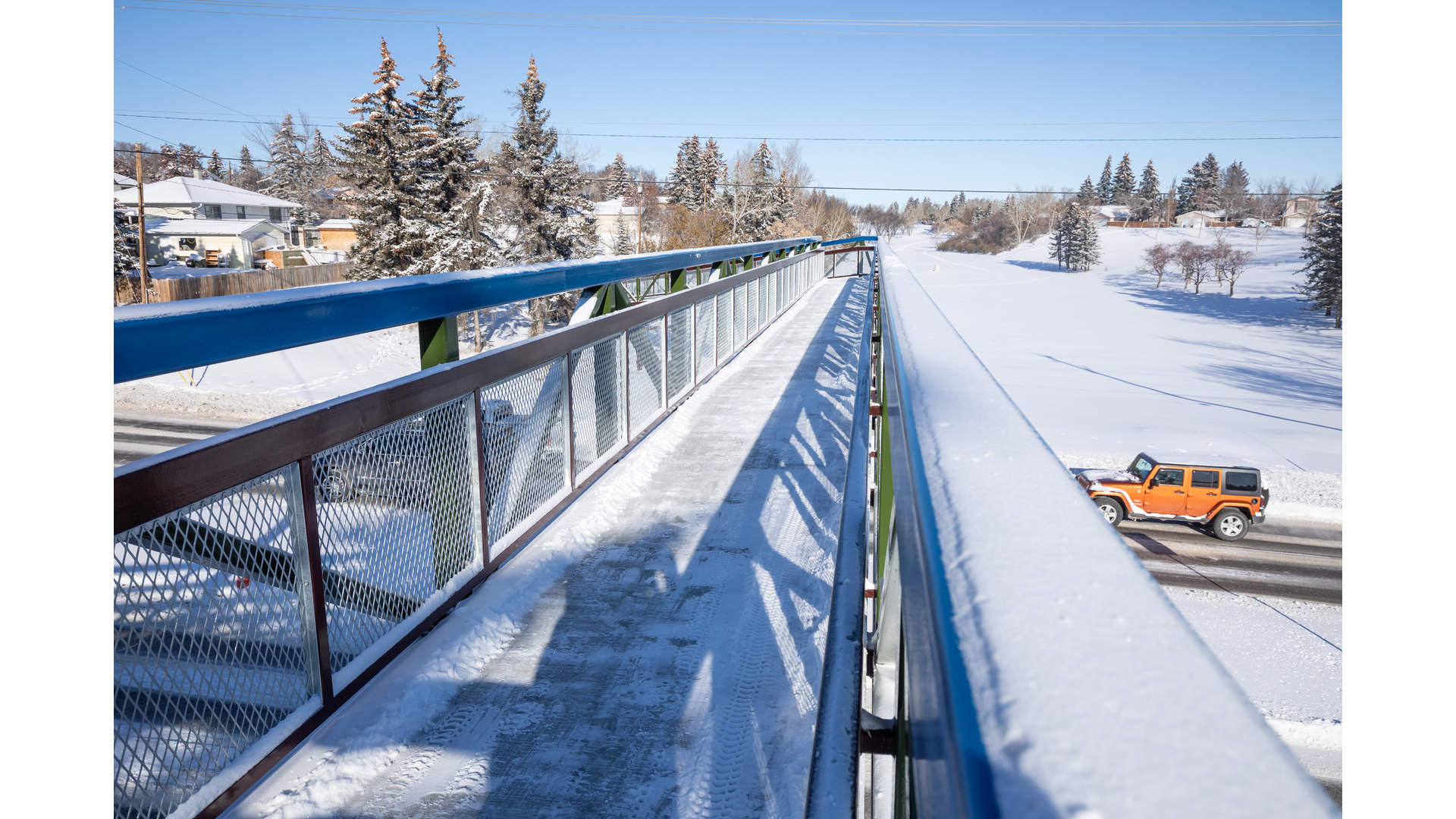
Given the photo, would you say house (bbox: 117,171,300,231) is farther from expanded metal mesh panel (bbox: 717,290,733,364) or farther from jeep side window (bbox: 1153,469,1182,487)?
jeep side window (bbox: 1153,469,1182,487)

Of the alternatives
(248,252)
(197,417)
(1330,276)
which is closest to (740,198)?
(248,252)

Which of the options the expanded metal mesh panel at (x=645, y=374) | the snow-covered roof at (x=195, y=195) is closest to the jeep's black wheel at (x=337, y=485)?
the expanded metal mesh panel at (x=645, y=374)

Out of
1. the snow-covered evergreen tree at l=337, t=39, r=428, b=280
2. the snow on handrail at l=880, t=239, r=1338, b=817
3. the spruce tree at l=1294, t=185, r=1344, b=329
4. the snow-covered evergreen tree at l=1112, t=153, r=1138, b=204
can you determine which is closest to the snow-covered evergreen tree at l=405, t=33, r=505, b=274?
the snow-covered evergreen tree at l=337, t=39, r=428, b=280

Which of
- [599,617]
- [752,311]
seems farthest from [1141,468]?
[599,617]

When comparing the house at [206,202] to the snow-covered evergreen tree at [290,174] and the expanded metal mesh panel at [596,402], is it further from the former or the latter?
the expanded metal mesh panel at [596,402]

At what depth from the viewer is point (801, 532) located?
12.6 feet

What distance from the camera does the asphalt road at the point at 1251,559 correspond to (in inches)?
520

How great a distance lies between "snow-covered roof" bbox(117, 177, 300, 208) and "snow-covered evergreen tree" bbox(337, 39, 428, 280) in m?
28.5

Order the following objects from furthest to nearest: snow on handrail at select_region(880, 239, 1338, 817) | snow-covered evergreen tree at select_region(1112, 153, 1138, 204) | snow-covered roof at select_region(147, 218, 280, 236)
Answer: snow-covered evergreen tree at select_region(1112, 153, 1138, 204) < snow-covered roof at select_region(147, 218, 280, 236) < snow on handrail at select_region(880, 239, 1338, 817)

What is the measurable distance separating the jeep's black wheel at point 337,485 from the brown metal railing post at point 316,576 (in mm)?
42

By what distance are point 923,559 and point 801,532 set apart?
3.19 m

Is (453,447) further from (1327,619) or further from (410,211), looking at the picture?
(410,211)

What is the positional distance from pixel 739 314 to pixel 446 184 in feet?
92.2

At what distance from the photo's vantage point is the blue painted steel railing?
186 cm
